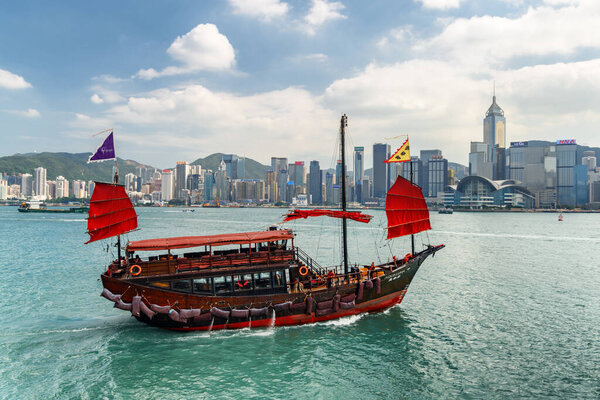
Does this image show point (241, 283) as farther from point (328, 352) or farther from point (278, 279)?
point (328, 352)

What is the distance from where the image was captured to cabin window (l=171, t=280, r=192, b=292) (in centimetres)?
Result: 1827

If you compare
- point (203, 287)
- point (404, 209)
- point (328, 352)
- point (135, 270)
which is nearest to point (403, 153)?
point (404, 209)

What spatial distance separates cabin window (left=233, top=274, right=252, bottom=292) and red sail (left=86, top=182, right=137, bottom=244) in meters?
7.52

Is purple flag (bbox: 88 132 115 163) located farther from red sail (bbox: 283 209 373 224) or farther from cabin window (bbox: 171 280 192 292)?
red sail (bbox: 283 209 373 224)

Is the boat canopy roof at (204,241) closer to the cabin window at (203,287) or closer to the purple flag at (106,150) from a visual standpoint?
the cabin window at (203,287)

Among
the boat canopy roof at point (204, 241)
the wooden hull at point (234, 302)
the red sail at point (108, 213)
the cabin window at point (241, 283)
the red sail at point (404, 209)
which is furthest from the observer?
the red sail at point (404, 209)

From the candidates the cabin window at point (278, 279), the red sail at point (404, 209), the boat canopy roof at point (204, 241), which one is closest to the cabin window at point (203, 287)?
the boat canopy roof at point (204, 241)

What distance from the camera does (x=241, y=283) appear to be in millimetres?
19094

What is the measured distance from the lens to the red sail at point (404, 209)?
24.1 meters

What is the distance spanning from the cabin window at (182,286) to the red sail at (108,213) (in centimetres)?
505

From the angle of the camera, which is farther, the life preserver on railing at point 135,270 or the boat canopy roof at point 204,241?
the boat canopy roof at point 204,241

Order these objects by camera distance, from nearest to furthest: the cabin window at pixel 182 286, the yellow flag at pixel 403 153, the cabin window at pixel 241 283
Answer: the cabin window at pixel 182 286 → the cabin window at pixel 241 283 → the yellow flag at pixel 403 153

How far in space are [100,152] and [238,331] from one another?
1232cm

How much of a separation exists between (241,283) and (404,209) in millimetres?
12084
